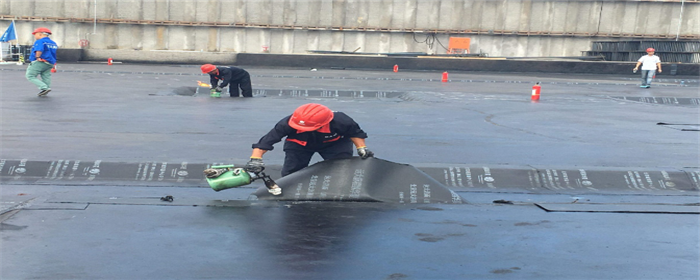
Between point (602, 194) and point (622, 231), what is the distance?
7.49 feet

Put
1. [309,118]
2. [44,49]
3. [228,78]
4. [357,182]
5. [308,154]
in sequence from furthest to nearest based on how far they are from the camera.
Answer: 1. [228,78]
2. [44,49]
3. [308,154]
4. [357,182]
5. [309,118]

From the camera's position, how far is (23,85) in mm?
19625

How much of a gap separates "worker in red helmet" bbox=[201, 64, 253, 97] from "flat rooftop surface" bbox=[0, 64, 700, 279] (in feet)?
4.26

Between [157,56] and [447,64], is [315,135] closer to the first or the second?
[447,64]

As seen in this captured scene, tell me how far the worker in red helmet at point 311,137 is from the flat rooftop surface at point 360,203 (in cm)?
56

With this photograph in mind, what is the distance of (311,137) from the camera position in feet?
23.3

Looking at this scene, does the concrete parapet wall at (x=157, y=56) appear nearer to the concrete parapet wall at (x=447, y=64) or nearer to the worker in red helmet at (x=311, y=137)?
the concrete parapet wall at (x=447, y=64)

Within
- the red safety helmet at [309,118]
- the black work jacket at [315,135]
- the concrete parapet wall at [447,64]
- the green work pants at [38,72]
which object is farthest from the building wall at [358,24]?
the red safety helmet at [309,118]

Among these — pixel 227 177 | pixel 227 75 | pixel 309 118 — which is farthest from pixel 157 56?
pixel 309 118

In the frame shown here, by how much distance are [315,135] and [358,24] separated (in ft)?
110

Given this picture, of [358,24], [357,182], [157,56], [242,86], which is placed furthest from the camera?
[358,24]

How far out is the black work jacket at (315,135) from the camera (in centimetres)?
660

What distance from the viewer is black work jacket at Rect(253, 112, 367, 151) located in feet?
21.6

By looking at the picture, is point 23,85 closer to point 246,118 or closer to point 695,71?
point 246,118
